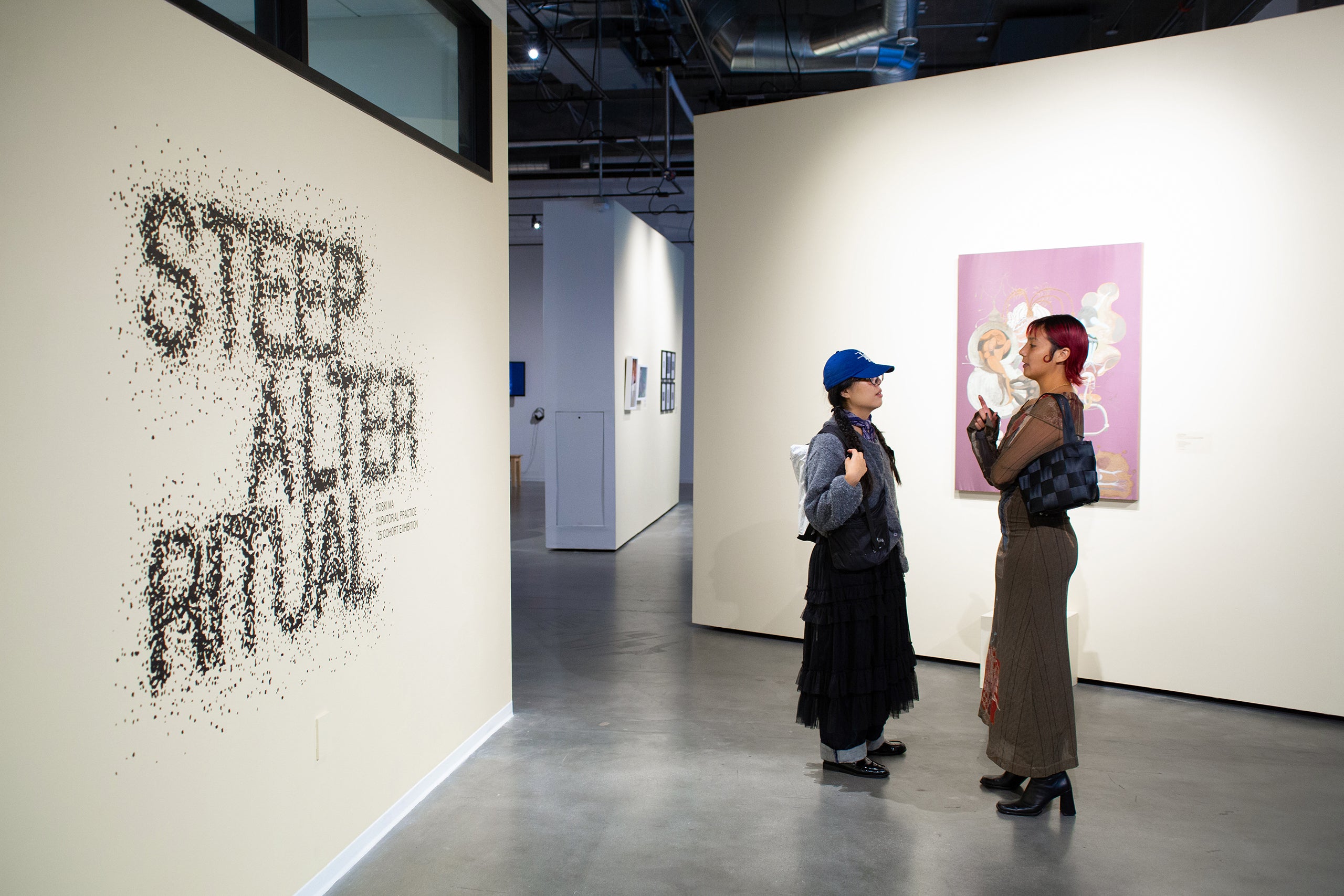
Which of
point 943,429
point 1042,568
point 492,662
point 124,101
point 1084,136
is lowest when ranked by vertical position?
point 492,662

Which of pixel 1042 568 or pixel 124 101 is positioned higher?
pixel 124 101

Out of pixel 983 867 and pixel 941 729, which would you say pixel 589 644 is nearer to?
pixel 941 729

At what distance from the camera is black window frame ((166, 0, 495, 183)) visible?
238cm

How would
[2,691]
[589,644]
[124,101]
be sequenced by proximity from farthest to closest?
[589,644]
[124,101]
[2,691]

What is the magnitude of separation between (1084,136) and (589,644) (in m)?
4.02

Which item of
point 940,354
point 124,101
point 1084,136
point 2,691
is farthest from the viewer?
point 940,354

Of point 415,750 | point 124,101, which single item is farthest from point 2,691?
point 415,750

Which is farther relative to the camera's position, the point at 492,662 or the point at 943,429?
the point at 943,429

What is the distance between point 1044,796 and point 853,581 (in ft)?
3.32

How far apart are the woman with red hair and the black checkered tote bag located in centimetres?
3

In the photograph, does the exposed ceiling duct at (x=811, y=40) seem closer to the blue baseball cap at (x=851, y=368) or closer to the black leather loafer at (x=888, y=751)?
the blue baseball cap at (x=851, y=368)

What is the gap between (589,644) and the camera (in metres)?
5.43

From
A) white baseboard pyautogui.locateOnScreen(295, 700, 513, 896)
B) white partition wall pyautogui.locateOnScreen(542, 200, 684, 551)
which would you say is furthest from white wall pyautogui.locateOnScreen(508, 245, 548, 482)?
white baseboard pyautogui.locateOnScreen(295, 700, 513, 896)

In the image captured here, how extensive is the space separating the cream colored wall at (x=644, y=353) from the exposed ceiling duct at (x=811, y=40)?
1.89 meters
